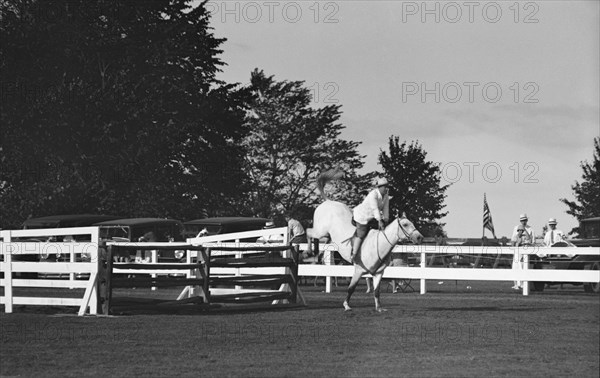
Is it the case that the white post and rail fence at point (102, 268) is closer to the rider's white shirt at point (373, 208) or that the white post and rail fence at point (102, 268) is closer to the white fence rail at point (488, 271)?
the white fence rail at point (488, 271)

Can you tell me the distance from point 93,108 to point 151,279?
3105cm

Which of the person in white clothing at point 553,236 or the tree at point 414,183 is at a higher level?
the tree at point 414,183

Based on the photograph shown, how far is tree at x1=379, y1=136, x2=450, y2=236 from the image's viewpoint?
78500mm

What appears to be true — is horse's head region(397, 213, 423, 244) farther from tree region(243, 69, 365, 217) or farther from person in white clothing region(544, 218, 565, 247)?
tree region(243, 69, 365, 217)

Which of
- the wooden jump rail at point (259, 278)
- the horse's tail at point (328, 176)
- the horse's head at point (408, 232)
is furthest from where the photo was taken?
the horse's tail at point (328, 176)

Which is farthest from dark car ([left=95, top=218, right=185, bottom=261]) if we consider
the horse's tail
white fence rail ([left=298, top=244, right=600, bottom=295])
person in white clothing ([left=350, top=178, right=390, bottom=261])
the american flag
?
person in white clothing ([left=350, top=178, right=390, bottom=261])

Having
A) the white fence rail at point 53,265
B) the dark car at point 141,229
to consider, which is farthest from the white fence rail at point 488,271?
the dark car at point 141,229

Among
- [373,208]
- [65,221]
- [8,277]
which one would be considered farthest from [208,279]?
[65,221]

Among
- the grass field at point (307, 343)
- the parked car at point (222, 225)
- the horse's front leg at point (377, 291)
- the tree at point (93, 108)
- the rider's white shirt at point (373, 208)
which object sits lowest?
the grass field at point (307, 343)

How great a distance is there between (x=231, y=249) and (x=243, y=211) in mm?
48997

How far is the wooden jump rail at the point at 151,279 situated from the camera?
59.6ft

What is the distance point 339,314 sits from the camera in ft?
59.7

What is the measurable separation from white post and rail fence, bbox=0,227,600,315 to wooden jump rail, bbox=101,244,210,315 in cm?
24

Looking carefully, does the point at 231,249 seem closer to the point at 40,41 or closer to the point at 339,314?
the point at 339,314
